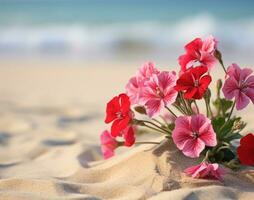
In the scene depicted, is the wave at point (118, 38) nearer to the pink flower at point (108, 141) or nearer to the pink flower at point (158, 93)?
the pink flower at point (108, 141)

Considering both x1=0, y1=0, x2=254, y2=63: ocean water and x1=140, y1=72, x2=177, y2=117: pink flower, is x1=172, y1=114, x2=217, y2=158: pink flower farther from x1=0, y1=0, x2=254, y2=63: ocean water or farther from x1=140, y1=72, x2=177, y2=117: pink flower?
x1=0, y1=0, x2=254, y2=63: ocean water

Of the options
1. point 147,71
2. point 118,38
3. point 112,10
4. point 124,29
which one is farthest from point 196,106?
point 112,10

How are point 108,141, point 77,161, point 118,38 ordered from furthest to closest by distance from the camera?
point 118,38 < point 77,161 < point 108,141

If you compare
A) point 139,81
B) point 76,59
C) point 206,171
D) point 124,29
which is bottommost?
point 206,171

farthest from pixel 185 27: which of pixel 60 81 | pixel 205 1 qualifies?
pixel 205 1

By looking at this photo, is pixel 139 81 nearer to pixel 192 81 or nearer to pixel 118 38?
pixel 192 81

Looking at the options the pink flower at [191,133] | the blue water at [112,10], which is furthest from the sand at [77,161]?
the blue water at [112,10]
